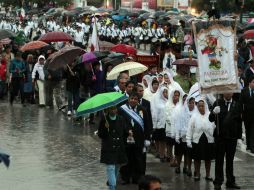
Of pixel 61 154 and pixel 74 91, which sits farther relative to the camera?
pixel 74 91

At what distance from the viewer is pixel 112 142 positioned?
12.6 metres

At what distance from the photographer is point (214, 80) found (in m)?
13.8

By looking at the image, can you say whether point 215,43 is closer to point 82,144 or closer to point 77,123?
point 82,144

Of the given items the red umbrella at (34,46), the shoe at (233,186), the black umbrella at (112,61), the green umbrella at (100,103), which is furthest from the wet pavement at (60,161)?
the red umbrella at (34,46)

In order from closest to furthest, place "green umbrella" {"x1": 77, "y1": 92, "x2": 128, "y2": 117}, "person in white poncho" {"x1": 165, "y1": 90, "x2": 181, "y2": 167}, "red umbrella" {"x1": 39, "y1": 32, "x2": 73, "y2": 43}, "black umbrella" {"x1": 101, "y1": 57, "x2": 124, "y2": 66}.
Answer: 1. "green umbrella" {"x1": 77, "y1": 92, "x2": 128, "y2": 117}
2. "person in white poncho" {"x1": 165, "y1": 90, "x2": 181, "y2": 167}
3. "black umbrella" {"x1": 101, "y1": 57, "x2": 124, "y2": 66}
4. "red umbrella" {"x1": 39, "y1": 32, "x2": 73, "y2": 43}

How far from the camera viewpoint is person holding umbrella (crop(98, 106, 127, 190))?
12547 millimetres

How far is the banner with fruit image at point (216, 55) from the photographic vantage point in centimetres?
1376

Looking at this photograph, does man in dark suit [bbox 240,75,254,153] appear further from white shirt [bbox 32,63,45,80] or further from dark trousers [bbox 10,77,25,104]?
dark trousers [bbox 10,77,25,104]

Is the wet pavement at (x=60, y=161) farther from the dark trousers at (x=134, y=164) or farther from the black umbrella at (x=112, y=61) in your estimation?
the black umbrella at (x=112, y=61)

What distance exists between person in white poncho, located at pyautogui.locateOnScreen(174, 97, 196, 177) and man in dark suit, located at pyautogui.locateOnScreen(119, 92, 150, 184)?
0.99 metres

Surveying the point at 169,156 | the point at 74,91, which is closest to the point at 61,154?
the point at 169,156

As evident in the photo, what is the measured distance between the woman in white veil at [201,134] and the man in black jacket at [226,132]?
304 mm

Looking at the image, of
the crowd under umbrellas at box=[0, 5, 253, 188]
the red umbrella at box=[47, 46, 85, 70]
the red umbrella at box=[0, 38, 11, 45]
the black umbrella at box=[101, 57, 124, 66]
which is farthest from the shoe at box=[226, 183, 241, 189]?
the red umbrella at box=[0, 38, 11, 45]

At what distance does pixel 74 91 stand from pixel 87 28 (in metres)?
28.1
